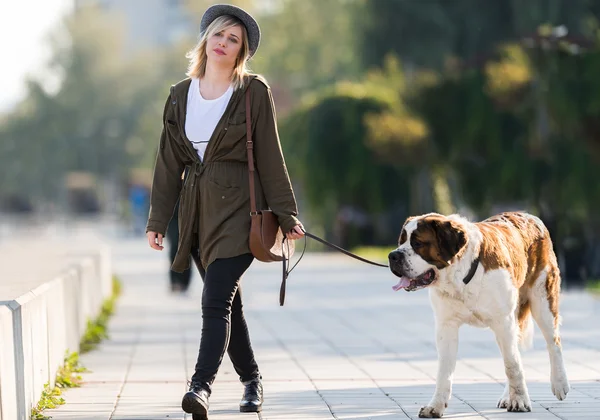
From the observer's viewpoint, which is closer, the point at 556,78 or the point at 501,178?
the point at 556,78

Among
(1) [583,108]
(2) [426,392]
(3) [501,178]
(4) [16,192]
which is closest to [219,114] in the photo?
(2) [426,392]

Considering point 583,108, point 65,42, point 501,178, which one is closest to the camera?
point 583,108

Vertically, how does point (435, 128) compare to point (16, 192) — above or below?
above

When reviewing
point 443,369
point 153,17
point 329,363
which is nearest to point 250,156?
point 443,369

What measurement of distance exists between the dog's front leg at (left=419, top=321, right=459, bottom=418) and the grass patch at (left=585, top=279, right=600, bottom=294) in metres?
11.3

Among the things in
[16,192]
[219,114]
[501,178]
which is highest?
[219,114]

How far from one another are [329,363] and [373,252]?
2241cm

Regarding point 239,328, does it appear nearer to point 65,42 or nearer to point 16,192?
point 65,42

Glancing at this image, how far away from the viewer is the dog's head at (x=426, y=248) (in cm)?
690

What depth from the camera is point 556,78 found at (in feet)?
93.7

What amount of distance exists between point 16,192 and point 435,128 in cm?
8058

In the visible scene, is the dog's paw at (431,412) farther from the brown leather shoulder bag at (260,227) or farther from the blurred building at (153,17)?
the blurred building at (153,17)

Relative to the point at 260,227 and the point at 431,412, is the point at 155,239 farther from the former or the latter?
the point at 431,412

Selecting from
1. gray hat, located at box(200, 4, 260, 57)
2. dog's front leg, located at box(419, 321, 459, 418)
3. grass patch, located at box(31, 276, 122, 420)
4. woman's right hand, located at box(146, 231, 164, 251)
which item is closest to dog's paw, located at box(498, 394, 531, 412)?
dog's front leg, located at box(419, 321, 459, 418)
